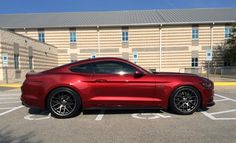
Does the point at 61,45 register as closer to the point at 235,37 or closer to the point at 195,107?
the point at 235,37

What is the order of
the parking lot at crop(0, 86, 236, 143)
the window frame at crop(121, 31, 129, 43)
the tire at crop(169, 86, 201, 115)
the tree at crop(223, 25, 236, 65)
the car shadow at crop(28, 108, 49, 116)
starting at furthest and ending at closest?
the window frame at crop(121, 31, 129, 43), the tree at crop(223, 25, 236, 65), the car shadow at crop(28, 108, 49, 116), the tire at crop(169, 86, 201, 115), the parking lot at crop(0, 86, 236, 143)

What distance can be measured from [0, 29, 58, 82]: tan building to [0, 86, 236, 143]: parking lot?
39.4 feet

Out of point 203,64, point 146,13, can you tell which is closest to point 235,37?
point 203,64

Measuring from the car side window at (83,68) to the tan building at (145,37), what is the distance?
24.4 meters

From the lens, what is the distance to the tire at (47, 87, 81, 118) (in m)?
5.82

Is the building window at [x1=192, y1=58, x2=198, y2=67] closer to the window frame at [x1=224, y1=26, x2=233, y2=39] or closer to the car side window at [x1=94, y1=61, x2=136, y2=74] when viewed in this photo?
the window frame at [x1=224, y1=26, x2=233, y2=39]

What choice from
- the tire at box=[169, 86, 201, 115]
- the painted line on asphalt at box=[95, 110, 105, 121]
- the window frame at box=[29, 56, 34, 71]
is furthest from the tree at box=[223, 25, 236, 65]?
the painted line on asphalt at box=[95, 110, 105, 121]

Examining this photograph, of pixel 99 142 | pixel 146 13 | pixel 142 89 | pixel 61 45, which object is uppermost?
pixel 146 13

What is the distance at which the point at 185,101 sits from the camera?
19.6 feet

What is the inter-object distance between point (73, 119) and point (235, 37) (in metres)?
28.1

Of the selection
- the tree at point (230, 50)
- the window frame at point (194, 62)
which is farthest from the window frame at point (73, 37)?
the tree at point (230, 50)

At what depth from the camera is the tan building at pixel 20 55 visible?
19.1 meters

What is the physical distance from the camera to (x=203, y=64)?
31.4 metres

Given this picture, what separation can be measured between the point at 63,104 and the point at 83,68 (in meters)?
1.06
